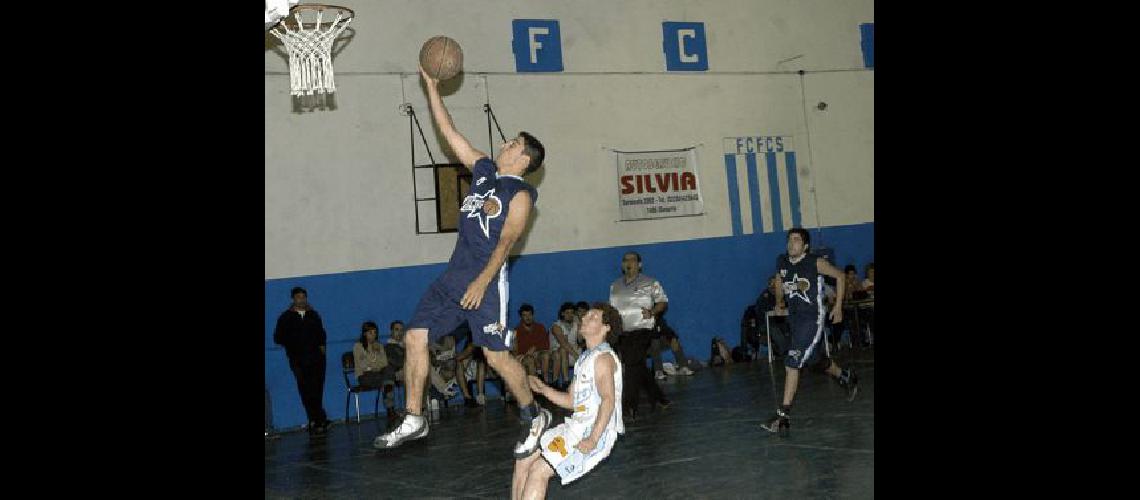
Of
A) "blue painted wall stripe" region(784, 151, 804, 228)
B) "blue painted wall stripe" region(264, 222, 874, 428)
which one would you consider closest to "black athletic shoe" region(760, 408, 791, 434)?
"blue painted wall stripe" region(264, 222, 874, 428)

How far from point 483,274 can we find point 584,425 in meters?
1.66

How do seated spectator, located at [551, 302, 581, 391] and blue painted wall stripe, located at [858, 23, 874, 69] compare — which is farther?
blue painted wall stripe, located at [858, 23, 874, 69]

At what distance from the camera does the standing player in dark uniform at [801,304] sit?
911cm

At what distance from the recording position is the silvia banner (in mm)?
16750

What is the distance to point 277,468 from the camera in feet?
31.9

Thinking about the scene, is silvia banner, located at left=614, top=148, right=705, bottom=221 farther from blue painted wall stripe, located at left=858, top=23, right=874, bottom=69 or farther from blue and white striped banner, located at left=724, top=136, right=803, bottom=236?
blue painted wall stripe, located at left=858, top=23, right=874, bottom=69

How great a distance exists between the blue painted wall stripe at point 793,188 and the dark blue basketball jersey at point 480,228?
1191cm

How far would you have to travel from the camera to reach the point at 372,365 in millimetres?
13500

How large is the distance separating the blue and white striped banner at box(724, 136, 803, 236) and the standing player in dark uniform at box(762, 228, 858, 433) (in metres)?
8.42

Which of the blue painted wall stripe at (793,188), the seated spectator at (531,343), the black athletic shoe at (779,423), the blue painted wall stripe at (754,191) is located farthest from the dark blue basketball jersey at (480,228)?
the blue painted wall stripe at (793,188)

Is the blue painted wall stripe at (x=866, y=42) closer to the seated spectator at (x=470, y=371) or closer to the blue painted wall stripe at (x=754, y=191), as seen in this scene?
the blue painted wall stripe at (x=754, y=191)

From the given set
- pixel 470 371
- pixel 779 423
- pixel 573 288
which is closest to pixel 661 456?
pixel 779 423
